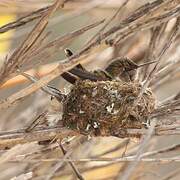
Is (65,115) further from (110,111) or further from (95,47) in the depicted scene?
(95,47)

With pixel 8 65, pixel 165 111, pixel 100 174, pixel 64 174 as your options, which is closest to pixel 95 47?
pixel 8 65

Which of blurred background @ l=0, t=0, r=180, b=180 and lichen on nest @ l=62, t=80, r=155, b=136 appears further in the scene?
blurred background @ l=0, t=0, r=180, b=180

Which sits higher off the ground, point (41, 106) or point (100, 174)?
point (41, 106)

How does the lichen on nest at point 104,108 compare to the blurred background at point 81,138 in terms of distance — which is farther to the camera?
the blurred background at point 81,138

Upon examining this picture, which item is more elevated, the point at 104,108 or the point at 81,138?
the point at 104,108

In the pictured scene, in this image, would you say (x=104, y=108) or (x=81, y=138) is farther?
(x=81, y=138)

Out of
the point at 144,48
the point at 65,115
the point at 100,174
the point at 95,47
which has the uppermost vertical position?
the point at 144,48

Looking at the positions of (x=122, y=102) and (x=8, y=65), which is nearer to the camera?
(x=8, y=65)

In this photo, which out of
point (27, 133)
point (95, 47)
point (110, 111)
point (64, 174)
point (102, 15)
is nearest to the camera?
point (95, 47)
